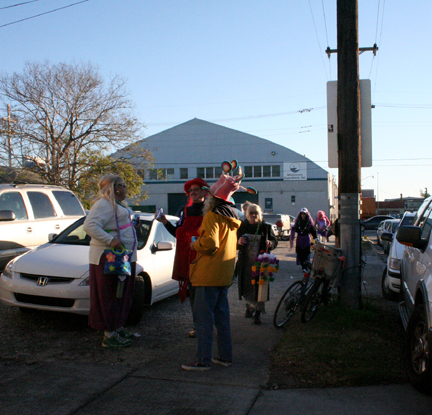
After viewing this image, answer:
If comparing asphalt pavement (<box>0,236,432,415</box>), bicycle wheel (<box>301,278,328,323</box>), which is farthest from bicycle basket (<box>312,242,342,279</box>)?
asphalt pavement (<box>0,236,432,415</box>)

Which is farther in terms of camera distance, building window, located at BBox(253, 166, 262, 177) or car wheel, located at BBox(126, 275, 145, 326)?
building window, located at BBox(253, 166, 262, 177)

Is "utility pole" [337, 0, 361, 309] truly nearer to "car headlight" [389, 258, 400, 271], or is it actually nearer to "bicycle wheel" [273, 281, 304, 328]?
"bicycle wheel" [273, 281, 304, 328]

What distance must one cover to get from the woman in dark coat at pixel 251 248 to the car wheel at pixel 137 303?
1378 millimetres

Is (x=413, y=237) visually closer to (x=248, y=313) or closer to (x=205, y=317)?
(x=205, y=317)

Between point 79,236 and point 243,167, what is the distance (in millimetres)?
42733

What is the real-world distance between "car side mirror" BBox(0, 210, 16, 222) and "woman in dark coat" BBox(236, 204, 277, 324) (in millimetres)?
4072

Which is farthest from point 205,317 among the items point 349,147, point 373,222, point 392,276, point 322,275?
point 373,222

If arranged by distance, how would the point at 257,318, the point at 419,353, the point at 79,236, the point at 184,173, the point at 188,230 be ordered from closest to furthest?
1. the point at 419,353
2. the point at 188,230
3. the point at 257,318
4. the point at 79,236
5. the point at 184,173

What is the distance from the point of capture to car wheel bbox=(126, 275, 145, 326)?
5879 mm

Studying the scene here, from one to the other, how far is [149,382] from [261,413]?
110 cm

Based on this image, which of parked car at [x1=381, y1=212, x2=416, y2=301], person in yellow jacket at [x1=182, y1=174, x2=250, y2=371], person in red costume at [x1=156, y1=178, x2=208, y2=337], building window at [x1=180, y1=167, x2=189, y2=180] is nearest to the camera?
person in yellow jacket at [x1=182, y1=174, x2=250, y2=371]

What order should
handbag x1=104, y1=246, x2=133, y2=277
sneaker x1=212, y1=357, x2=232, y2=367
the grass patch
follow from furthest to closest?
handbag x1=104, y1=246, x2=133, y2=277 < sneaker x1=212, y1=357, x2=232, y2=367 < the grass patch

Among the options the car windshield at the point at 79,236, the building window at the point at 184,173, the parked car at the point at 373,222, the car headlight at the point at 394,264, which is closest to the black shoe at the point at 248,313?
the car windshield at the point at 79,236

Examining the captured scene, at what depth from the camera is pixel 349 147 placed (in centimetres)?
605
